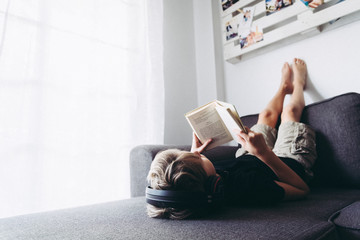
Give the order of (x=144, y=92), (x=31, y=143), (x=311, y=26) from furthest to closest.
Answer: (x=144, y=92), (x=311, y=26), (x=31, y=143)

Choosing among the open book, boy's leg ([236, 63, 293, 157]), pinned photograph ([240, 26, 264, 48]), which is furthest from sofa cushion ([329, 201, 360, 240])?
pinned photograph ([240, 26, 264, 48])

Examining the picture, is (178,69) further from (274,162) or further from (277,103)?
(274,162)

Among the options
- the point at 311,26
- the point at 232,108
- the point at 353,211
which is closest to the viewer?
the point at 353,211

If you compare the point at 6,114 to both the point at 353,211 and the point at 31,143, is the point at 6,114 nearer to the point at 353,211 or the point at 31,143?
the point at 31,143

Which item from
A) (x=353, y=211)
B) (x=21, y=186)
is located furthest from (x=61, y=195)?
(x=353, y=211)

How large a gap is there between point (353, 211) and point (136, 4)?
1763 millimetres

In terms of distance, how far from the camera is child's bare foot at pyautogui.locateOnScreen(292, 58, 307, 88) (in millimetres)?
1575

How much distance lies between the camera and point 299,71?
62.9 inches

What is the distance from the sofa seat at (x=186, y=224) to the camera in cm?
57

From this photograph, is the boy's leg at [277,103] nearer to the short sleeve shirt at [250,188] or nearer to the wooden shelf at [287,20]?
the wooden shelf at [287,20]

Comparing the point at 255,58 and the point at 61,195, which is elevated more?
the point at 255,58

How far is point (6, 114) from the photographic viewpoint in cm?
116

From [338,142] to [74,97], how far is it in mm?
1402

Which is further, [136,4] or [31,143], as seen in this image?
[136,4]
